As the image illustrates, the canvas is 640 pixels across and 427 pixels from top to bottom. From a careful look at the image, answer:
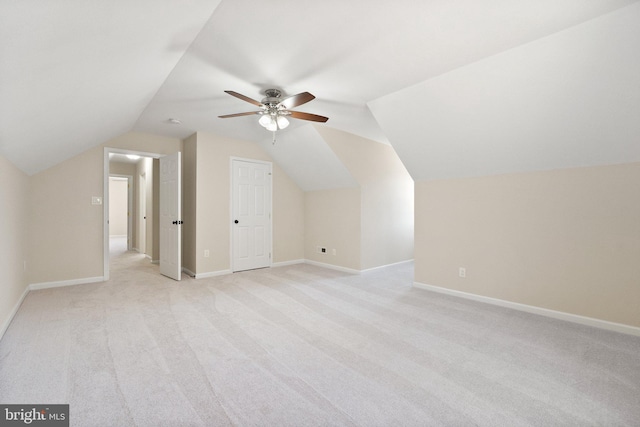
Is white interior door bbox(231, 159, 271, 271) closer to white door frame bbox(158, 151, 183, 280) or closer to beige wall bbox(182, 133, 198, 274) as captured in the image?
beige wall bbox(182, 133, 198, 274)

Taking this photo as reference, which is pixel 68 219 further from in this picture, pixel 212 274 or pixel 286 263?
pixel 286 263

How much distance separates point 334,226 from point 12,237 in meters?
4.39

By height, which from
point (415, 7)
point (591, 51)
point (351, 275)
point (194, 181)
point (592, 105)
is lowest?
point (351, 275)

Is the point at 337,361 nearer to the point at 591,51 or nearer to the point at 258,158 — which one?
the point at 591,51

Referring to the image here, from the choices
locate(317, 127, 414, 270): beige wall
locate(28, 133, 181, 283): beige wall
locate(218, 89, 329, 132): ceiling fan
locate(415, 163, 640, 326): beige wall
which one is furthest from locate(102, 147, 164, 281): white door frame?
locate(415, 163, 640, 326): beige wall

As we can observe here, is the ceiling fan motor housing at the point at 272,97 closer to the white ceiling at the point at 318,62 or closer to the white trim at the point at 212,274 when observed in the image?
the white ceiling at the point at 318,62

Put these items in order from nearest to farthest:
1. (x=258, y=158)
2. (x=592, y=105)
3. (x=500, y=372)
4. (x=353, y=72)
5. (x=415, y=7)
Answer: (x=415, y=7)
(x=500, y=372)
(x=592, y=105)
(x=353, y=72)
(x=258, y=158)

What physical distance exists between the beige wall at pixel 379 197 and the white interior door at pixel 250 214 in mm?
1719

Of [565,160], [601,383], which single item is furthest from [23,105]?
[565,160]

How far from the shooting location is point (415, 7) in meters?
1.83

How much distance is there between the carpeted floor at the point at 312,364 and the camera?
63.1 inches

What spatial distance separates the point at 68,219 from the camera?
165 inches

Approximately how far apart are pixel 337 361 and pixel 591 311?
108 inches

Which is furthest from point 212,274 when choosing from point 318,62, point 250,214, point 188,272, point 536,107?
point 536,107
